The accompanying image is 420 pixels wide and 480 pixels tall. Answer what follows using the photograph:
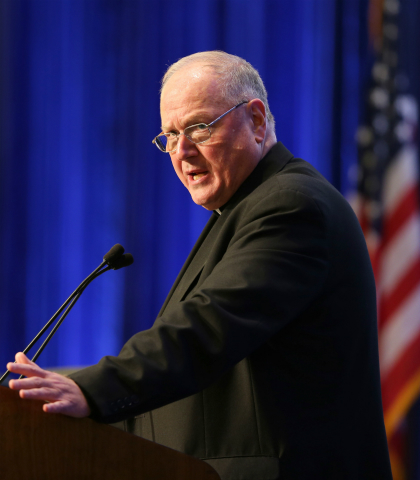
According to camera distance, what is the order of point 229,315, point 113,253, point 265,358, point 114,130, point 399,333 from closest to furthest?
1. point 229,315
2. point 265,358
3. point 113,253
4. point 114,130
5. point 399,333

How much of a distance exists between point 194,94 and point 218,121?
0.10 metres

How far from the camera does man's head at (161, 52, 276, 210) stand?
1523 millimetres

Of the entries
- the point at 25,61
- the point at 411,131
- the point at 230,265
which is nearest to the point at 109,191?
the point at 25,61

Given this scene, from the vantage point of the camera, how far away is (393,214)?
3.29m

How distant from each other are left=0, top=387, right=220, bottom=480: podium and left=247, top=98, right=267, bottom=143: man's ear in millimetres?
915

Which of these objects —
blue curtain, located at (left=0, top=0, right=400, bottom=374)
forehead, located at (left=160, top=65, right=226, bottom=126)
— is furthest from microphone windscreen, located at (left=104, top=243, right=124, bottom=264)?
blue curtain, located at (left=0, top=0, right=400, bottom=374)

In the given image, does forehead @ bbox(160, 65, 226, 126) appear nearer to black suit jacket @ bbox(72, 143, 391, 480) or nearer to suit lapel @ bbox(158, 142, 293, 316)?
suit lapel @ bbox(158, 142, 293, 316)

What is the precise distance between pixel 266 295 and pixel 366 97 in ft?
8.42

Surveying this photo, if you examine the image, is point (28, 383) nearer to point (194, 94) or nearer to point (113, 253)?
point (113, 253)

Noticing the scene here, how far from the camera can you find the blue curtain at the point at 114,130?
294 cm

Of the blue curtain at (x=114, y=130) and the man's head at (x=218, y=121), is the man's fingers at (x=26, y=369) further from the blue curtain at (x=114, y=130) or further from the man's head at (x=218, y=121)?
the blue curtain at (x=114, y=130)

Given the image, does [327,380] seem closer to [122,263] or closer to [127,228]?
[122,263]

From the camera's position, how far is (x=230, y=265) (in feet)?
3.64

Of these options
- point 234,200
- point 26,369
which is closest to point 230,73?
point 234,200
